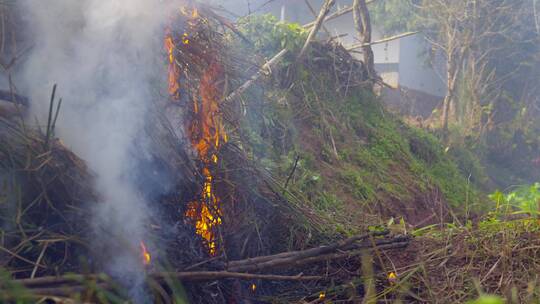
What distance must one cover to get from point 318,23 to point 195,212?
4.76 metres

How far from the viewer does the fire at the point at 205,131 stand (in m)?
3.82

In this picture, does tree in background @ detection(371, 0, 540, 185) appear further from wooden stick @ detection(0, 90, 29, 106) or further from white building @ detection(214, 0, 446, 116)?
wooden stick @ detection(0, 90, 29, 106)

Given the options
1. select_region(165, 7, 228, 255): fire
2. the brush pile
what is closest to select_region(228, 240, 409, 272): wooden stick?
the brush pile

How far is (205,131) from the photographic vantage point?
13.5 feet

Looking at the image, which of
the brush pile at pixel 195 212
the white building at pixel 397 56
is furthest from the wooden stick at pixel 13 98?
the white building at pixel 397 56

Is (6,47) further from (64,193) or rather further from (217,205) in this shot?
(217,205)

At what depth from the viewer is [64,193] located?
3.22 meters

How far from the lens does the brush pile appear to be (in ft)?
9.79

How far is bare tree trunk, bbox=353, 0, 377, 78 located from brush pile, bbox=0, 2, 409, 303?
4830 millimetres

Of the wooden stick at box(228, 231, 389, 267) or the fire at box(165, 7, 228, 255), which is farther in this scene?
the fire at box(165, 7, 228, 255)

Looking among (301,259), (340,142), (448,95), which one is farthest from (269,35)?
(448,95)

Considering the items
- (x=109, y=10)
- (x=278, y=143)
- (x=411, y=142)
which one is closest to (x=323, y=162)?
(x=278, y=143)

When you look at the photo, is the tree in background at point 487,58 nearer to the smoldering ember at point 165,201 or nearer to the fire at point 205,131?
the smoldering ember at point 165,201

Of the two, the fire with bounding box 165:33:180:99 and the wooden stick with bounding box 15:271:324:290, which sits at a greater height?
the fire with bounding box 165:33:180:99
